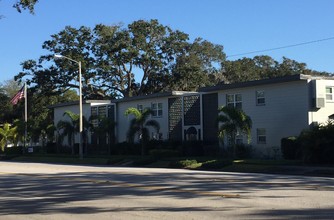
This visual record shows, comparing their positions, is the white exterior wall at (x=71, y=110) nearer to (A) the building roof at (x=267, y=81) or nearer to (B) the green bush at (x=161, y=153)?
(A) the building roof at (x=267, y=81)

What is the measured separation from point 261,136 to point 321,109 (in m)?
4.82

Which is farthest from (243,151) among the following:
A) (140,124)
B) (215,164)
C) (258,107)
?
(140,124)

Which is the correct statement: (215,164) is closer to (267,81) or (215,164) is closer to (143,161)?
(143,161)

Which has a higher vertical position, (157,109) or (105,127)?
(157,109)

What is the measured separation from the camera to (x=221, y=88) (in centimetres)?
3791

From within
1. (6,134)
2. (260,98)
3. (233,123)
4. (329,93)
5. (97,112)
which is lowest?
(6,134)

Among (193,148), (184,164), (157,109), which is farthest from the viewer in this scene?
(157,109)

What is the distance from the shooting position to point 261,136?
116 ft

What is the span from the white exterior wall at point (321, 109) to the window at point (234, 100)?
6286 mm

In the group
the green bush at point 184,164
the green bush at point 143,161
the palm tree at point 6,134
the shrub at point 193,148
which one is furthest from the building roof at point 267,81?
the palm tree at point 6,134

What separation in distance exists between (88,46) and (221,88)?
90.5 ft

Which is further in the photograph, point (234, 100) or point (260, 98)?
point (234, 100)

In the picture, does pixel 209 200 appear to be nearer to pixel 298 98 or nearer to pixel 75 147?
pixel 298 98

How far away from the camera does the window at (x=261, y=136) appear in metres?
35.0
